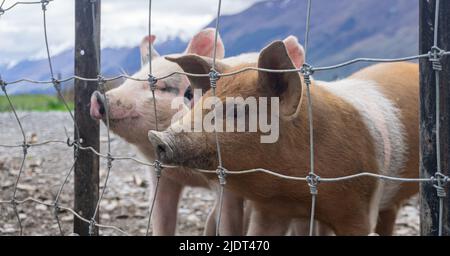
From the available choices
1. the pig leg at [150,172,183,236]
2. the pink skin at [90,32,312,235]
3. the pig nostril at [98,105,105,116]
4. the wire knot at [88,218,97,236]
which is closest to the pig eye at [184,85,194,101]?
the pink skin at [90,32,312,235]

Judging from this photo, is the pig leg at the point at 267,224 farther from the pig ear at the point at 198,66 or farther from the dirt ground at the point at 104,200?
the dirt ground at the point at 104,200

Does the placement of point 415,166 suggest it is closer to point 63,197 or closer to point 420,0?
point 420,0

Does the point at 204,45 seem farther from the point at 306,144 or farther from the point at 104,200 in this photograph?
the point at 104,200

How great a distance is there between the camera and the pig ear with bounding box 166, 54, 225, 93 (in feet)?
7.55

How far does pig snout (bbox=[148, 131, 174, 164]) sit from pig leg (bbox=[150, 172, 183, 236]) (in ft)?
4.24

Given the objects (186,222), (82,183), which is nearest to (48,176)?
(186,222)

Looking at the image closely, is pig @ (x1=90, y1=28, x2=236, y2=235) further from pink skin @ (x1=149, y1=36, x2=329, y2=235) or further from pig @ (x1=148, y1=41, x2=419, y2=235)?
pig @ (x1=148, y1=41, x2=419, y2=235)

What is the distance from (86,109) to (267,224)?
0.91 metres

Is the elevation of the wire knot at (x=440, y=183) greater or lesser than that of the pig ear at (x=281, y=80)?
lesser

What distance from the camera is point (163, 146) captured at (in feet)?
Answer: 6.47

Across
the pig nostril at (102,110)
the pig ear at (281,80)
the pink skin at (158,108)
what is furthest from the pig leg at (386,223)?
the pig nostril at (102,110)

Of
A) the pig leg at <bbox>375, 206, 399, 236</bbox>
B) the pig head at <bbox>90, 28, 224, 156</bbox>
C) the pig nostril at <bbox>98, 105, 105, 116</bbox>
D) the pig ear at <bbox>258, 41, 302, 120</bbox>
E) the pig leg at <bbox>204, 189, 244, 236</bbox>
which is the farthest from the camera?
the pig leg at <bbox>375, 206, 399, 236</bbox>

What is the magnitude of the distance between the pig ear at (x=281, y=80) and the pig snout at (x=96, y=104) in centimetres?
76

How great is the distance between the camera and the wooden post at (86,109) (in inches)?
101
